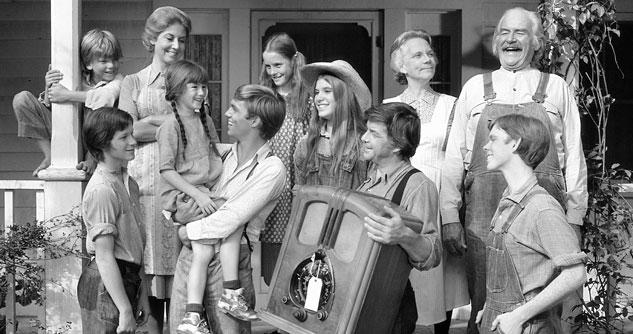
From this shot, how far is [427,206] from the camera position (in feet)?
10.9

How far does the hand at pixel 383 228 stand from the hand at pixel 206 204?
4.12 ft

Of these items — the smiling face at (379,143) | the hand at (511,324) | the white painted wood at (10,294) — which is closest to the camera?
the hand at (511,324)

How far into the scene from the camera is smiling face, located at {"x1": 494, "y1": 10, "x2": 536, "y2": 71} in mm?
4559

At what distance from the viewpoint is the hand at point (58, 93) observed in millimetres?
5246

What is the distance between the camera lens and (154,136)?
4719mm

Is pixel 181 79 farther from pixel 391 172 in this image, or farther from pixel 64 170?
pixel 64 170

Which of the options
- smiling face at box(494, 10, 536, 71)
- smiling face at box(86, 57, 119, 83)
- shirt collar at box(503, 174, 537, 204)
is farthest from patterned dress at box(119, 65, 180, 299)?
shirt collar at box(503, 174, 537, 204)

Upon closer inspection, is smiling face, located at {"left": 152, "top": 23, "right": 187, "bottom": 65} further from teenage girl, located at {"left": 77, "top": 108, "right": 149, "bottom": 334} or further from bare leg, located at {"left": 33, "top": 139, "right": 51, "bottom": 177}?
bare leg, located at {"left": 33, "top": 139, "right": 51, "bottom": 177}

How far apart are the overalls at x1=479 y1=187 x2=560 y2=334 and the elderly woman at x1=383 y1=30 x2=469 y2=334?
3.54 feet

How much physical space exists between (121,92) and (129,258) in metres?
1.22

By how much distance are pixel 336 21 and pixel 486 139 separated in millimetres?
3257

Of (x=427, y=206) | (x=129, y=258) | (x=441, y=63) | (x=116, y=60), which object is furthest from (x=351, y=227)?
(x=441, y=63)

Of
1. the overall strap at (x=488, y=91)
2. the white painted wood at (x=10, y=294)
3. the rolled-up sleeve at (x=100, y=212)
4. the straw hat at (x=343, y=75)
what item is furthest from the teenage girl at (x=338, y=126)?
the white painted wood at (x=10, y=294)

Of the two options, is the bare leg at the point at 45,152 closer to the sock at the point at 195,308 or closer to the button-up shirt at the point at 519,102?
the sock at the point at 195,308
